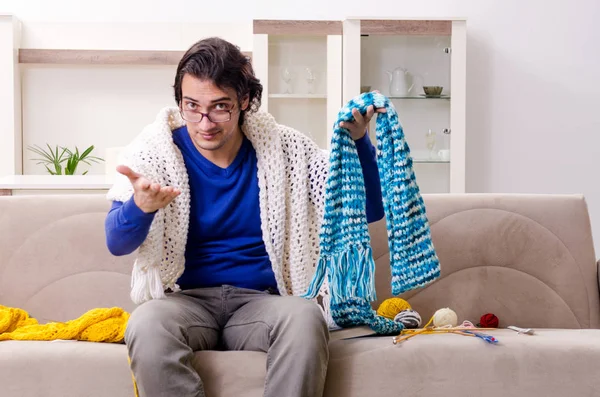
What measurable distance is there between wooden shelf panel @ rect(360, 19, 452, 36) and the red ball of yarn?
2543 mm

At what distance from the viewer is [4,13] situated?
14.3ft

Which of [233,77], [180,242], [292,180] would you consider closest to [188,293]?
[180,242]

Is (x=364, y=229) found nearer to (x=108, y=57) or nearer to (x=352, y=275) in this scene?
(x=352, y=275)

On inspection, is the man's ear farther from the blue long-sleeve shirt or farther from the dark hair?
the blue long-sleeve shirt

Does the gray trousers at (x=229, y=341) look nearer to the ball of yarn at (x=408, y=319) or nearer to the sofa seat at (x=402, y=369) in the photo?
the sofa seat at (x=402, y=369)

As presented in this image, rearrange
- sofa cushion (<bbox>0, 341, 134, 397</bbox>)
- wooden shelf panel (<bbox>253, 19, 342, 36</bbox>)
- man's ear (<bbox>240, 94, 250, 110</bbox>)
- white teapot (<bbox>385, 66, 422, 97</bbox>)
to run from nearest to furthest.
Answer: sofa cushion (<bbox>0, 341, 134, 397</bbox>) → man's ear (<bbox>240, 94, 250, 110</bbox>) → wooden shelf panel (<bbox>253, 19, 342, 36</bbox>) → white teapot (<bbox>385, 66, 422, 97</bbox>)

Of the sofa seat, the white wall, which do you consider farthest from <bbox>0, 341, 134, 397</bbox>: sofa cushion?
the white wall

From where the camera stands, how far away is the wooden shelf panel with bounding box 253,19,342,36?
4422 millimetres

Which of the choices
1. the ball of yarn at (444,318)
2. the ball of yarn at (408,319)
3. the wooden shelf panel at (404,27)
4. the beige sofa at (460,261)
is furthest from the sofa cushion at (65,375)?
the wooden shelf panel at (404,27)

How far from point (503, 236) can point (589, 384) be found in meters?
0.61

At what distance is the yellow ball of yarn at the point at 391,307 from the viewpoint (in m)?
2.19

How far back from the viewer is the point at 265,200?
2016 millimetres

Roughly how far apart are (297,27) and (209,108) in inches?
103

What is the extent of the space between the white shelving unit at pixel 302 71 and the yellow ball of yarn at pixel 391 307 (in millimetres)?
2363
